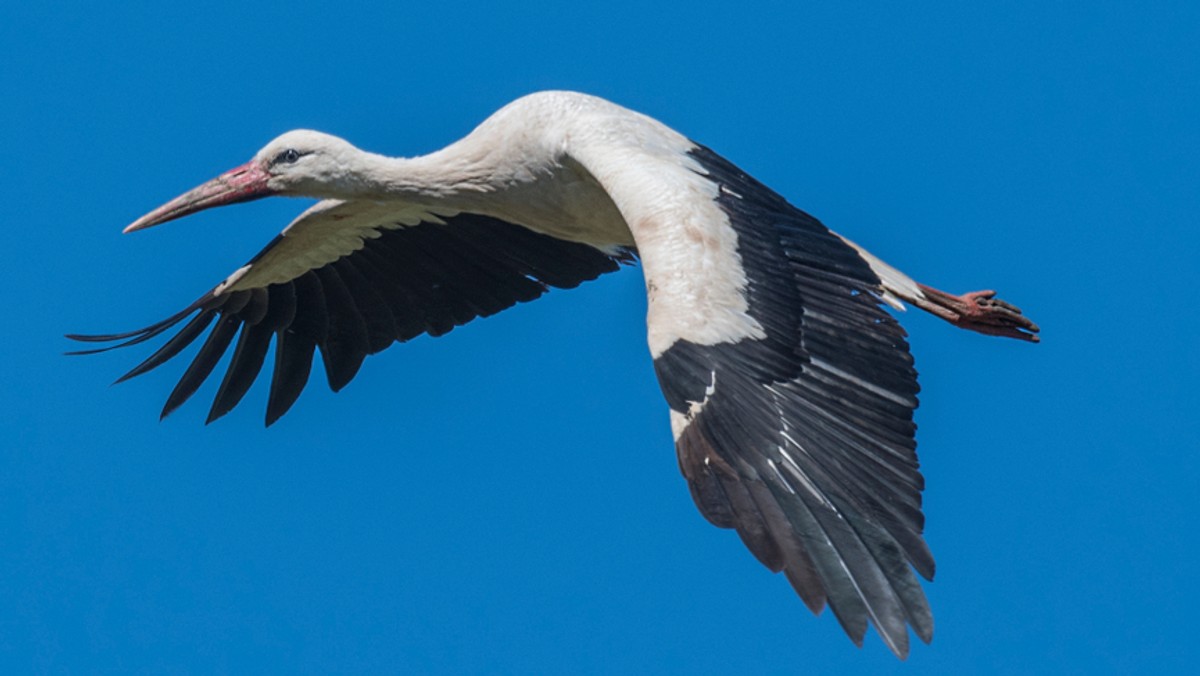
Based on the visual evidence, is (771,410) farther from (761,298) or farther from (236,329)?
(236,329)

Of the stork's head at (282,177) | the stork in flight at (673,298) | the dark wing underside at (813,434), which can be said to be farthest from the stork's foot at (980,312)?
the stork's head at (282,177)

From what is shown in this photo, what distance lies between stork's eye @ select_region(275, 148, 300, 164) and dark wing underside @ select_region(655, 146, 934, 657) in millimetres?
2032

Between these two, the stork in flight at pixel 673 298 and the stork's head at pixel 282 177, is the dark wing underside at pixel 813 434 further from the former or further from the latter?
the stork's head at pixel 282 177

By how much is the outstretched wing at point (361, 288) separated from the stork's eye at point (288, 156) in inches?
20.1

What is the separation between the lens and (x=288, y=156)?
28.1 ft

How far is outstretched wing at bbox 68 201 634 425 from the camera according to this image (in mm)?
9148

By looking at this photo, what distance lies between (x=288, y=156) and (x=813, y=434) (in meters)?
2.99

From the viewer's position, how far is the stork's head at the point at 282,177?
8.51 metres

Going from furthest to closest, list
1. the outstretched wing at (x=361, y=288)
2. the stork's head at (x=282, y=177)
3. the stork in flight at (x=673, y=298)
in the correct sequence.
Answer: the outstretched wing at (x=361, y=288)
the stork's head at (x=282, y=177)
the stork in flight at (x=673, y=298)

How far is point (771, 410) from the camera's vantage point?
671 cm

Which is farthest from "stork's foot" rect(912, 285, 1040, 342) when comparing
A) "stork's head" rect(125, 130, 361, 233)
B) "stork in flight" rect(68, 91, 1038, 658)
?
"stork's head" rect(125, 130, 361, 233)

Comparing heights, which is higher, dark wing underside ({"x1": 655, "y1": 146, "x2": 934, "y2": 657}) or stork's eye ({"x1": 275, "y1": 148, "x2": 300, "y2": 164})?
stork's eye ({"x1": 275, "y1": 148, "x2": 300, "y2": 164})

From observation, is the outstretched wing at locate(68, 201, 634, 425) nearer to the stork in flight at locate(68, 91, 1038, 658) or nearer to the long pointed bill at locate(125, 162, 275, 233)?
the stork in flight at locate(68, 91, 1038, 658)

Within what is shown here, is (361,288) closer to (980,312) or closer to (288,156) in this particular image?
(288,156)
